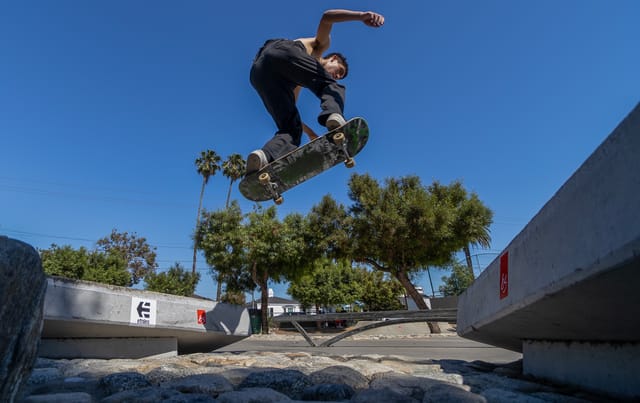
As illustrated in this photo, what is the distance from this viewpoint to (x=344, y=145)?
3.71 meters

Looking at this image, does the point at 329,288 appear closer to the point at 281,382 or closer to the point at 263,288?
the point at 263,288

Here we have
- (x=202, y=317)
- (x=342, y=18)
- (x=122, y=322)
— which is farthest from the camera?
(x=202, y=317)

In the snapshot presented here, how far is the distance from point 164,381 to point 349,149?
2552 millimetres

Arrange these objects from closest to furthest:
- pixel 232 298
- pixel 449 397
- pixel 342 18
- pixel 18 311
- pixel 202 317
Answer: pixel 18 311 → pixel 449 397 → pixel 342 18 → pixel 202 317 → pixel 232 298

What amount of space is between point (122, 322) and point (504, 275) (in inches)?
132

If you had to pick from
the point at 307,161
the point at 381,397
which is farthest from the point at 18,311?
the point at 307,161

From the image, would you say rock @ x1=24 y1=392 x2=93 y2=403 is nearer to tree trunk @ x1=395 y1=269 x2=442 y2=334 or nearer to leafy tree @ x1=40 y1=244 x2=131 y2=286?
tree trunk @ x1=395 y1=269 x2=442 y2=334

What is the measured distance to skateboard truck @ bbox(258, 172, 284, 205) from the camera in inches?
145

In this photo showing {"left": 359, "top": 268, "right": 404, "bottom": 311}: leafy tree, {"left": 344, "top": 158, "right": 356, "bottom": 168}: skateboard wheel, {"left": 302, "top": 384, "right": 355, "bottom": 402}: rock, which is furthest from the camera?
{"left": 359, "top": 268, "right": 404, "bottom": 311}: leafy tree

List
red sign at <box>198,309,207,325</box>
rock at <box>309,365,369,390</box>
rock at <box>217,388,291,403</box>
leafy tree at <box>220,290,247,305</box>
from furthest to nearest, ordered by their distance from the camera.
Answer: leafy tree at <box>220,290,247,305</box> → red sign at <box>198,309,207,325</box> → rock at <box>309,365,369,390</box> → rock at <box>217,388,291,403</box>

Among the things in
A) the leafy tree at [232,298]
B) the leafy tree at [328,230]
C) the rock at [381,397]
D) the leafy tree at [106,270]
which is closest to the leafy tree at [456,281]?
the leafy tree at [328,230]

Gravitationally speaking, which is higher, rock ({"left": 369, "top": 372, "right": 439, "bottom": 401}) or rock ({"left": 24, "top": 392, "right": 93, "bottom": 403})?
rock ({"left": 24, "top": 392, "right": 93, "bottom": 403})

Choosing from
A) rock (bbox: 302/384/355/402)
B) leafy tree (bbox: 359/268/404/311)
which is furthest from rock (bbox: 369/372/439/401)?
leafy tree (bbox: 359/268/404/311)

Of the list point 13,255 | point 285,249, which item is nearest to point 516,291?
point 13,255
